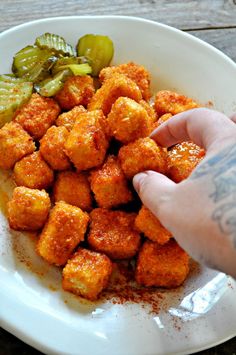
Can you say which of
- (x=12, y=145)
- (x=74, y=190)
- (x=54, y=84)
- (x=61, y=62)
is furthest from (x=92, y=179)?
(x=61, y=62)

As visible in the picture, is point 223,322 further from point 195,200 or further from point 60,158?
point 60,158

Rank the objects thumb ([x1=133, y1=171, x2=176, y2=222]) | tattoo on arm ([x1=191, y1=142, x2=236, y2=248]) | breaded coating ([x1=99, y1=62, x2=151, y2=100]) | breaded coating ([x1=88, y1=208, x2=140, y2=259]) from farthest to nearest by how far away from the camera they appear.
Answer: breaded coating ([x1=99, y1=62, x2=151, y2=100]), breaded coating ([x1=88, y1=208, x2=140, y2=259]), thumb ([x1=133, y1=171, x2=176, y2=222]), tattoo on arm ([x1=191, y1=142, x2=236, y2=248])

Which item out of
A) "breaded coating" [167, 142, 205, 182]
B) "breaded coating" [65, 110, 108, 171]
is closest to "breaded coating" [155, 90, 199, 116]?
"breaded coating" [167, 142, 205, 182]

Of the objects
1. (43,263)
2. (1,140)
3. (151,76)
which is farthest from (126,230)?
(151,76)

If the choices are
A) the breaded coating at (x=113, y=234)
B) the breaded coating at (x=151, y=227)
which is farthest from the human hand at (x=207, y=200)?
the breaded coating at (x=113, y=234)

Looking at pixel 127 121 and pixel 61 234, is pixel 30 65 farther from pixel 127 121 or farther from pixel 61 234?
Result: pixel 61 234

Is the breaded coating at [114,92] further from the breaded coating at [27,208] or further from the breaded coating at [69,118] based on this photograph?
the breaded coating at [27,208]

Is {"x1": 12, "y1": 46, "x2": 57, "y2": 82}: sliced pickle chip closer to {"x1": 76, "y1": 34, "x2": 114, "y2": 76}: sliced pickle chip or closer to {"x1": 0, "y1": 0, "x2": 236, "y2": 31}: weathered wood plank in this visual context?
{"x1": 76, "y1": 34, "x2": 114, "y2": 76}: sliced pickle chip
